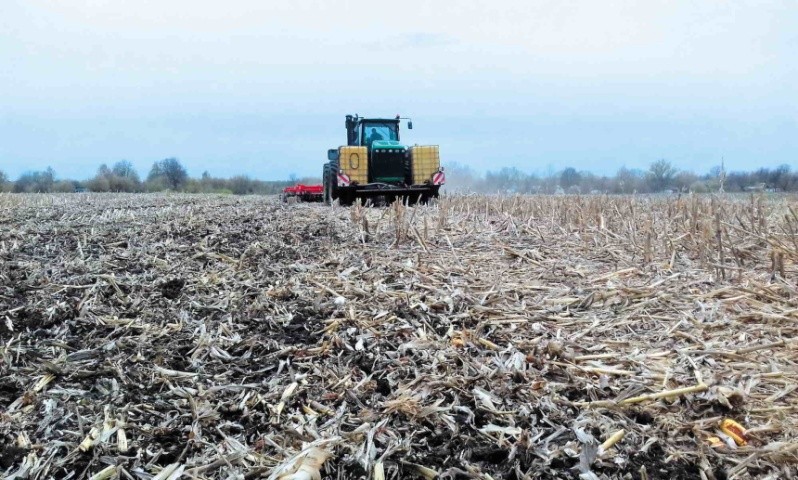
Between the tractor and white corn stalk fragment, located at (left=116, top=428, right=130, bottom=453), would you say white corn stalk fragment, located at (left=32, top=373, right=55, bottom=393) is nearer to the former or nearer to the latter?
white corn stalk fragment, located at (left=116, top=428, right=130, bottom=453)

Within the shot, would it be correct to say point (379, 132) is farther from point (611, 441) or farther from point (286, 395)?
point (611, 441)

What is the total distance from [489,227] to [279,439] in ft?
15.2

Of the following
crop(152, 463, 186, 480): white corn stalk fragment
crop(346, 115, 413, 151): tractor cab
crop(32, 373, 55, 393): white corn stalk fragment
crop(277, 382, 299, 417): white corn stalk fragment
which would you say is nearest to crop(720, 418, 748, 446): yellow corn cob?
crop(277, 382, 299, 417): white corn stalk fragment

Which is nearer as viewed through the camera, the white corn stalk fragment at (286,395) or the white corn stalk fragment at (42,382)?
the white corn stalk fragment at (286,395)

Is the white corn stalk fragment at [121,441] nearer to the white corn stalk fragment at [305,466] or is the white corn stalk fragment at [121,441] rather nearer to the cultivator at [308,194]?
the white corn stalk fragment at [305,466]

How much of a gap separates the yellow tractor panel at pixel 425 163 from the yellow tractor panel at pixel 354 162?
1.17m

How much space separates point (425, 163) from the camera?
13391mm

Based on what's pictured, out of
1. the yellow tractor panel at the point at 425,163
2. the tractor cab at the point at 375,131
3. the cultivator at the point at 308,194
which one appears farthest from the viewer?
the cultivator at the point at 308,194

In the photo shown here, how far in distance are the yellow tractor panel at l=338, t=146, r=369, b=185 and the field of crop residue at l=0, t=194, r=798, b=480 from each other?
765 cm

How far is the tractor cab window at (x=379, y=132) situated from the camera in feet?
46.9

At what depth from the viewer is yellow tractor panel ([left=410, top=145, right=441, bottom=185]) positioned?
43.8 feet

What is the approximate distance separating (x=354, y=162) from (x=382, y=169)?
951 millimetres

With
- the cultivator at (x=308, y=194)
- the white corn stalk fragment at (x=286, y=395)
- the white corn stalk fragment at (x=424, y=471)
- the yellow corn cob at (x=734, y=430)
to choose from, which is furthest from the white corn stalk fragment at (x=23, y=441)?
the cultivator at (x=308, y=194)

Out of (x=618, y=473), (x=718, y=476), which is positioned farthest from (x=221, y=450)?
(x=718, y=476)
